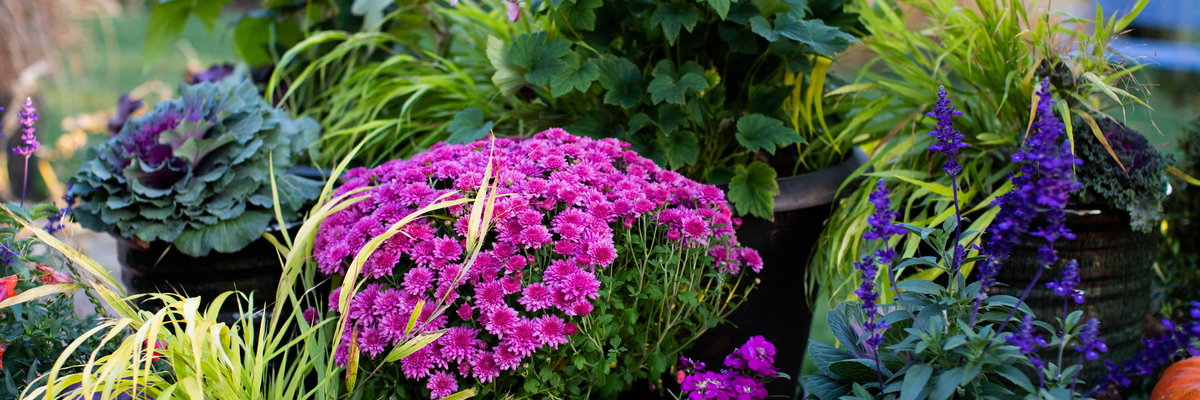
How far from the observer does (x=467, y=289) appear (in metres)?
1.09

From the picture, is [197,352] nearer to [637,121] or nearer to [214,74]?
[637,121]

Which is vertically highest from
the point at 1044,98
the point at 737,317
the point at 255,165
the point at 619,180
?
the point at 1044,98

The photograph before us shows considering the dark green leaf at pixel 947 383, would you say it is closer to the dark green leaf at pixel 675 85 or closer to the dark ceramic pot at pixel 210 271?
the dark green leaf at pixel 675 85

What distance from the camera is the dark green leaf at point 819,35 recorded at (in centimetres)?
137

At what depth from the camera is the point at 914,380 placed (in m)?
0.83

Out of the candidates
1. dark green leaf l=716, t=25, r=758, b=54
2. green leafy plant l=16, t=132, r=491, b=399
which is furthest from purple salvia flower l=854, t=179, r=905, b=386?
dark green leaf l=716, t=25, r=758, b=54

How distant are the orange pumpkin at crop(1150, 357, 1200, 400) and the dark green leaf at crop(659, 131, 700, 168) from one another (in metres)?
0.93

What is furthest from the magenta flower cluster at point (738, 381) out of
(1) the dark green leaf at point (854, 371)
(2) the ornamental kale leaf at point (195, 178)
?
(2) the ornamental kale leaf at point (195, 178)

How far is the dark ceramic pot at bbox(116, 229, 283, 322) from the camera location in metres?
1.51

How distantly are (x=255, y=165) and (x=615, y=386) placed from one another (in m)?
0.95

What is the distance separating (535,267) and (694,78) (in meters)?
0.57

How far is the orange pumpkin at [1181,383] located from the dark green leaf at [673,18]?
1.06 meters

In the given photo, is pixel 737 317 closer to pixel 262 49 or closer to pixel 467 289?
pixel 467 289

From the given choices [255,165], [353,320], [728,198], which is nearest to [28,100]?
[255,165]
